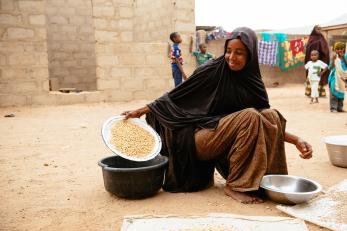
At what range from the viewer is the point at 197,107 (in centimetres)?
309

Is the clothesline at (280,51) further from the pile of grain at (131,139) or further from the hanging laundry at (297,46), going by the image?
the pile of grain at (131,139)

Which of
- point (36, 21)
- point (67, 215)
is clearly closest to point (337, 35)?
point (36, 21)

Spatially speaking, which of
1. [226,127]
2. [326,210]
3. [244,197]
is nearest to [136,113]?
[226,127]

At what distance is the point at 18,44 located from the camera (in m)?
8.38

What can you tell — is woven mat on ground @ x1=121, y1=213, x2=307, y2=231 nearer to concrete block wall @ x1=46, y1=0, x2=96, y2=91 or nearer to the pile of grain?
the pile of grain

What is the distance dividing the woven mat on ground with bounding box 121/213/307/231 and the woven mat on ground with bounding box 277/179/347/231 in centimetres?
12

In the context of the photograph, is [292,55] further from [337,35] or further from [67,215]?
[67,215]

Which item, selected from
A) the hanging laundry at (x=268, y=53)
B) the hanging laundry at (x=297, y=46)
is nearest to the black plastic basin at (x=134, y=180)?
the hanging laundry at (x=268, y=53)

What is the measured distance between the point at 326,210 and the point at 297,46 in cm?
1357

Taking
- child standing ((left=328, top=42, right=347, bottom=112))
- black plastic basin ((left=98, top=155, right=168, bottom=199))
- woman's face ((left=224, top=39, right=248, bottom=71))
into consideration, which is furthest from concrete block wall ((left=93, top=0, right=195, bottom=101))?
woman's face ((left=224, top=39, right=248, bottom=71))

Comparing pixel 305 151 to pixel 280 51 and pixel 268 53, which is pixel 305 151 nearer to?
pixel 268 53

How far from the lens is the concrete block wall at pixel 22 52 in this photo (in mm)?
8281

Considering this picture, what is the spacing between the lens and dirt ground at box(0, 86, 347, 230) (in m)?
2.59

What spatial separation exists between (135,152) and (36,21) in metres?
6.70
